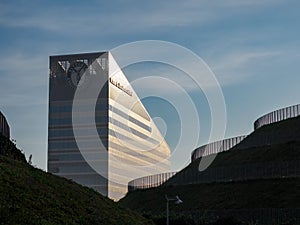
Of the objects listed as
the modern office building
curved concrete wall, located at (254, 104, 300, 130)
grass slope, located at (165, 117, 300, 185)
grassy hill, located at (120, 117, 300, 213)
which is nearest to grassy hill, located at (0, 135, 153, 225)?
the modern office building

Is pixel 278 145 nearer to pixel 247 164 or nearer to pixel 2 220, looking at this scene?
pixel 247 164

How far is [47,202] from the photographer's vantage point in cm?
3384

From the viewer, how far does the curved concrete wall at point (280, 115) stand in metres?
113

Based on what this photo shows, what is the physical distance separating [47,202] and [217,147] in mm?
84726

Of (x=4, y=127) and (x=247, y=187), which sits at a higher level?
(x=4, y=127)

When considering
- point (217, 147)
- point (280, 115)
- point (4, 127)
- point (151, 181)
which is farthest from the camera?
point (151, 181)

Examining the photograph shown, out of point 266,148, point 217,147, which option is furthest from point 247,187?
point 217,147

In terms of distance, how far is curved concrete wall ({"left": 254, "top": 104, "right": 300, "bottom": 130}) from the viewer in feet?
370

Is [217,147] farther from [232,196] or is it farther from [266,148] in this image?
[232,196]

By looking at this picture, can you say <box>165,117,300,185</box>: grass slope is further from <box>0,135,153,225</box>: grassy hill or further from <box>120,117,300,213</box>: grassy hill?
<box>0,135,153,225</box>: grassy hill

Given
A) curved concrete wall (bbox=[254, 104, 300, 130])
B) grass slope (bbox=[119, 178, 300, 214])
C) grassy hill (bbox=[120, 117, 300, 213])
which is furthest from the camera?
curved concrete wall (bbox=[254, 104, 300, 130])

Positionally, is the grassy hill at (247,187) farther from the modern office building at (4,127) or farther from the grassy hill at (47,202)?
the grassy hill at (47,202)

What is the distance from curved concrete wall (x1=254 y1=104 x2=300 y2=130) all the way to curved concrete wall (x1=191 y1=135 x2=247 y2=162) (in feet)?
18.2

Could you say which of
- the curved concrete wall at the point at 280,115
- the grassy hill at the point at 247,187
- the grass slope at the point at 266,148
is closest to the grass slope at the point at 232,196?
the grassy hill at the point at 247,187
